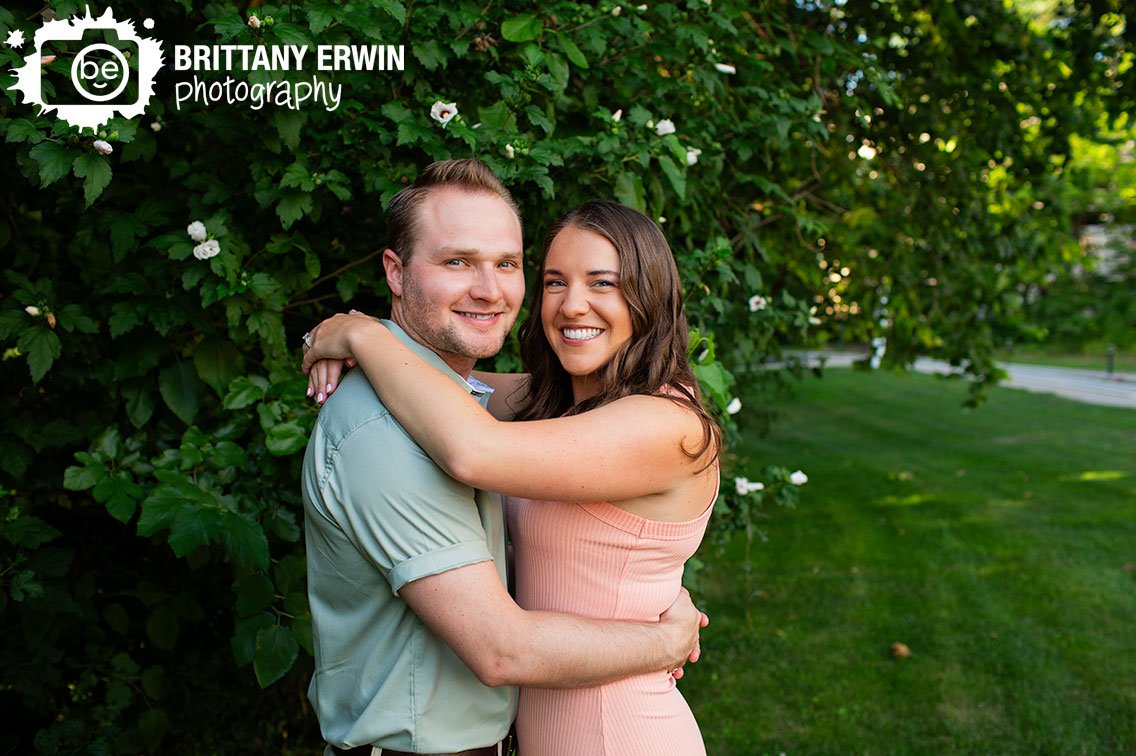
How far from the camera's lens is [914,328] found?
6.14 m

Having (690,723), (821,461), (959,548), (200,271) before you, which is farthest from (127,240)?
(821,461)

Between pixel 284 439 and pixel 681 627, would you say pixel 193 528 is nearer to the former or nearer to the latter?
pixel 284 439

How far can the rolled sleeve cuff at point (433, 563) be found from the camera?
5.20 feet

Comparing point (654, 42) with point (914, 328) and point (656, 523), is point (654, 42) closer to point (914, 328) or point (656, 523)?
point (656, 523)

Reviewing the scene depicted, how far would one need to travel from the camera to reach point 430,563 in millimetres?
1588

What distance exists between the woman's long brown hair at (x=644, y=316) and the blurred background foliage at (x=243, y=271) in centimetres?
33

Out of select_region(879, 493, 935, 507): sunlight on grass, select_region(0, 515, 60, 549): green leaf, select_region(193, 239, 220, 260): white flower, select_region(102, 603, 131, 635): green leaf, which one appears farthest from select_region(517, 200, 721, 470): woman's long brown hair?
select_region(879, 493, 935, 507): sunlight on grass

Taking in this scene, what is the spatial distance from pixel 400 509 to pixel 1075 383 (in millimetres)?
21123

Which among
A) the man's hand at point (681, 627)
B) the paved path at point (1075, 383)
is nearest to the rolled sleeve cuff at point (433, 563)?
the man's hand at point (681, 627)

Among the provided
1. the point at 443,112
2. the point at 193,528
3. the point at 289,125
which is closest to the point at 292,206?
the point at 289,125

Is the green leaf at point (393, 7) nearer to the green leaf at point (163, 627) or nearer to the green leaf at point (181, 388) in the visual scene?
the green leaf at point (181, 388)

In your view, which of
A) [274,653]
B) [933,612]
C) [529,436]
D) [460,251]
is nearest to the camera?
[529,436]

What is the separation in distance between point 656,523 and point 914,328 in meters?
4.74

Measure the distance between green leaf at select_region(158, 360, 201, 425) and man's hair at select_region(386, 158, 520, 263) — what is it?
1.05 metres
